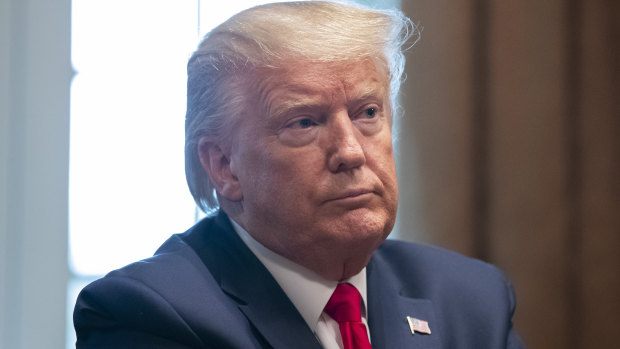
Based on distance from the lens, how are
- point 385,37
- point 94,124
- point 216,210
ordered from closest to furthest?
point 385,37 < point 216,210 < point 94,124

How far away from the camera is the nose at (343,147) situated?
4.42ft

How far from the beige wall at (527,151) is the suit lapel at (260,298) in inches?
34.5

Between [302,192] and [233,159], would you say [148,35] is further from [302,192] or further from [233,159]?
[302,192]

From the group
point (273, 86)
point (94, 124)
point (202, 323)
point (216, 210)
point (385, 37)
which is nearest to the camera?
point (202, 323)

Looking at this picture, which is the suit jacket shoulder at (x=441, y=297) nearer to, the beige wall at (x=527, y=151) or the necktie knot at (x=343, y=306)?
the necktie knot at (x=343, y=306)

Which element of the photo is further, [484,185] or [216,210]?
[484,185]

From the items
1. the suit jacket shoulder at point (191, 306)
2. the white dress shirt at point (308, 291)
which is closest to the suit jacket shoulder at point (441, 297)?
the white dress shirt at point (308, 291)

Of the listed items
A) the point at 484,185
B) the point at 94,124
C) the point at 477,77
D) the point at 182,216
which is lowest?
the point at 182,216

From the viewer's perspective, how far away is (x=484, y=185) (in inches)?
88.2

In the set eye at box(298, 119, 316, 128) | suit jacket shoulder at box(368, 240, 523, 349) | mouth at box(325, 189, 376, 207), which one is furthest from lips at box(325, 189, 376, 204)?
suit jacket shoulder at box(368, 240, 523, 349)

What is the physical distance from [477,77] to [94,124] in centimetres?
130

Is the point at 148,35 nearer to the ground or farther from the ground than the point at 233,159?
farther from the ground

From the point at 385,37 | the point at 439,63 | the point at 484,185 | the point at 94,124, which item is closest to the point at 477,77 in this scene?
the point at 439,63

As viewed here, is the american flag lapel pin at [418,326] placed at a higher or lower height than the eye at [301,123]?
lower
